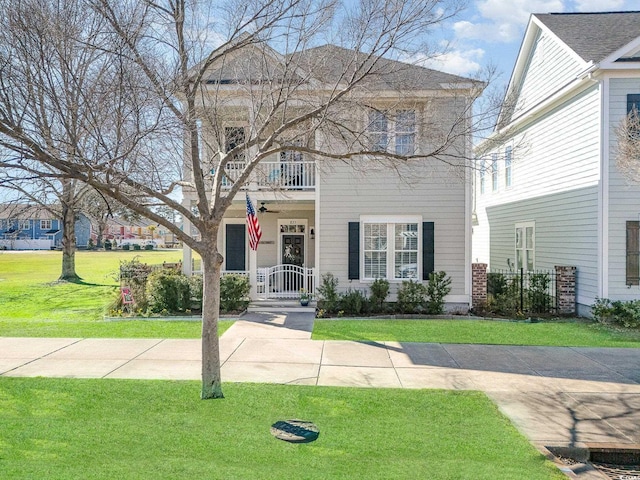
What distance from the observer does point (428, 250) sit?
44.2ft

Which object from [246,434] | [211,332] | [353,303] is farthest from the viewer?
[353,303]

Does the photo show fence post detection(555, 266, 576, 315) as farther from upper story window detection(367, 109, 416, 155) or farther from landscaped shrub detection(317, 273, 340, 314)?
upper story window detection(367, 109, 416, 155)

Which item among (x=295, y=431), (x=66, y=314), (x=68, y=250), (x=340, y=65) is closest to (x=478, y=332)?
(x=340, y=65)

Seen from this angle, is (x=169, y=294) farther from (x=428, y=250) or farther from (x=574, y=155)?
(x=574, y=155)

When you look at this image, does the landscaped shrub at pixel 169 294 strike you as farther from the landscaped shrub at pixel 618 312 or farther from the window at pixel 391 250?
the landscaped shrub at pixel 618 312

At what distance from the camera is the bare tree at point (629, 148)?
9258 mm

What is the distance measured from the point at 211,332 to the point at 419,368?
3.45 meters

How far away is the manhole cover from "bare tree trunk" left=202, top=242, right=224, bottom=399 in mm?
1133

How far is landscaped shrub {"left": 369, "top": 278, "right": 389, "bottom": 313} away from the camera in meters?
13.0

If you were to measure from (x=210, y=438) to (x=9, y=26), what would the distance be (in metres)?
4.75

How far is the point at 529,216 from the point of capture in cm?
1614

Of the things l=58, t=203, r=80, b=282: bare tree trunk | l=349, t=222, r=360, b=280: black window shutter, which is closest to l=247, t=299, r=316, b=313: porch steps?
l=349, t=222, r=360, b=280: black window shutter

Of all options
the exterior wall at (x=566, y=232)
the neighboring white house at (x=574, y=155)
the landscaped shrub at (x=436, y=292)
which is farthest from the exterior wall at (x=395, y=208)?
the exterior wall at (x=566, y=232)

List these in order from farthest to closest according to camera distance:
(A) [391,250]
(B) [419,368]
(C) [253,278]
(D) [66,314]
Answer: (C) [253,278] → (A) [391,250] → (D) [66,314] → (B) [419,368]
